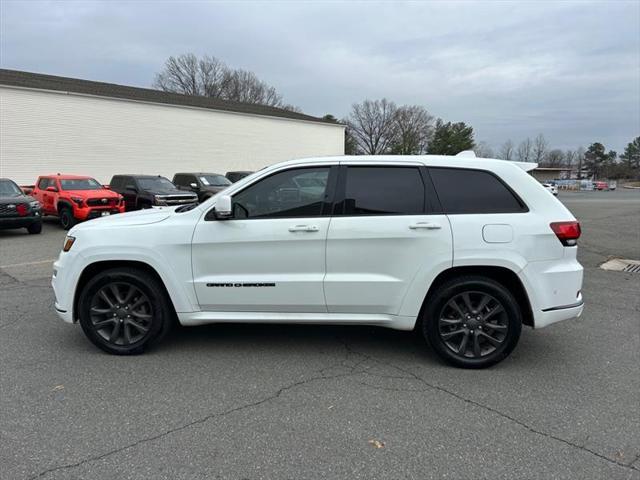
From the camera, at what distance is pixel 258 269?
3.78 metres

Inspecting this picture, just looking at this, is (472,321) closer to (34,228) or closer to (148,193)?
(34,228)

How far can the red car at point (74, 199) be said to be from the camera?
13.3 meters

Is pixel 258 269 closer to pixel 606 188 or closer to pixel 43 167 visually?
pixel 43 167

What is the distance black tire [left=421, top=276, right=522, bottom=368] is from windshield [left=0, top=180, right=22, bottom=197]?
12.9m

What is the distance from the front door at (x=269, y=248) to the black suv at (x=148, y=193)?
12.2m

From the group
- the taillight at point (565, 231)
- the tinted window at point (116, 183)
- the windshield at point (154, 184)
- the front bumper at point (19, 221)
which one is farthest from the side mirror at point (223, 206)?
the tinted window at point (116, 183)

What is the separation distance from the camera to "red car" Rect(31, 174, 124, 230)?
1328 cm

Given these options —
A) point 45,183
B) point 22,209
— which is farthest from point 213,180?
point 22,209

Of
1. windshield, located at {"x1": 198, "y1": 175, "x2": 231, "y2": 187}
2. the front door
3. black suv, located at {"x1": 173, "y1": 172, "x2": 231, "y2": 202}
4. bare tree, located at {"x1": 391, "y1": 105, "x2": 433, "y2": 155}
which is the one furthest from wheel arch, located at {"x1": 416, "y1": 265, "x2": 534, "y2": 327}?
bare tree, located at {"x1": 391, "y1": 105, "x2": 433, "y2": 155}

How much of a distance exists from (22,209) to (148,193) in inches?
165

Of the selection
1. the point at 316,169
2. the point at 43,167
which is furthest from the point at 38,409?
the point at 43,167

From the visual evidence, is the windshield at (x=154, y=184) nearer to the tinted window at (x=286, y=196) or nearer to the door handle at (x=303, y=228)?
the tinted window at (x=286, y=196)

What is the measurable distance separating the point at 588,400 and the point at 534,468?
1089mm

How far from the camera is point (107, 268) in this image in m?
3.99
